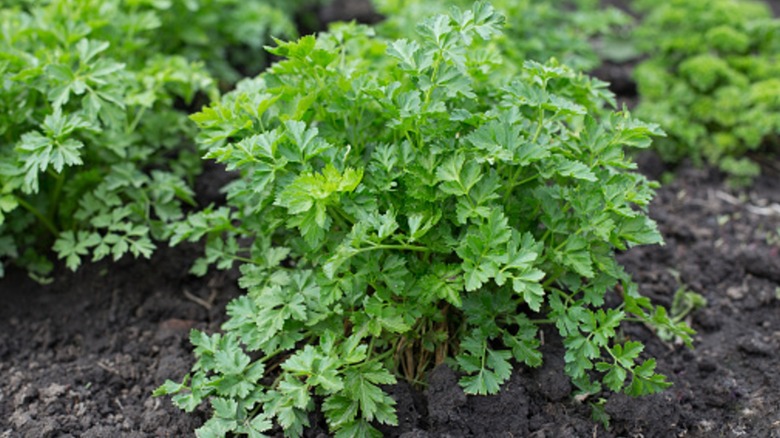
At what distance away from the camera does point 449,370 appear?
267 cm

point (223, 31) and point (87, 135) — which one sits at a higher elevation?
point (87, 135)

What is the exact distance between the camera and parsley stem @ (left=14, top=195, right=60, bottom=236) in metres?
3.21

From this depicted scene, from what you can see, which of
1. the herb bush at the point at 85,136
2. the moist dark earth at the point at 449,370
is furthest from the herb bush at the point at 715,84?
the herb bush at the point at 85,136

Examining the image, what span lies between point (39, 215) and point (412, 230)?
1716 mm

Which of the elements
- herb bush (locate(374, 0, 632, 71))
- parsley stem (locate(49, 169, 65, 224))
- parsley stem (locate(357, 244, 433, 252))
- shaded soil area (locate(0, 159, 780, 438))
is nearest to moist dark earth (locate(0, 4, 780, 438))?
shaded soil area (locate(0, 159, 780, 438))

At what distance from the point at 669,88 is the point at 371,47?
1915 millimetres

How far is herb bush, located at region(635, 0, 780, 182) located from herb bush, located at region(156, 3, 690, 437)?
1671 millimetres

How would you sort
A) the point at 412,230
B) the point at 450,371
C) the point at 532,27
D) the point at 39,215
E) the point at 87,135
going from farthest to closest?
the point at 532,27
the point at 39,215
the point at 87,135
the point at 450,371
the point at 412,230

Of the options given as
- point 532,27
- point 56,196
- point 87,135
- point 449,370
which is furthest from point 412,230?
point 532,27

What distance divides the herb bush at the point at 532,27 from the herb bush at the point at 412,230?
1.18 meters

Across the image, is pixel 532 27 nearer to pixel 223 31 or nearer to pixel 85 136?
pixel 223 31

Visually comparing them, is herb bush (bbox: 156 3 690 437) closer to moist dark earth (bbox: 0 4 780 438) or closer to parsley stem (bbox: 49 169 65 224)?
moist dark earth (bbox: 0 4 780 438)

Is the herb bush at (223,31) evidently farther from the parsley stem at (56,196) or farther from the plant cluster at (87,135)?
the parsley stem at (56,196)

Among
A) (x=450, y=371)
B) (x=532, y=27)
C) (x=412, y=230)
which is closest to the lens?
(x=412, y=230)
